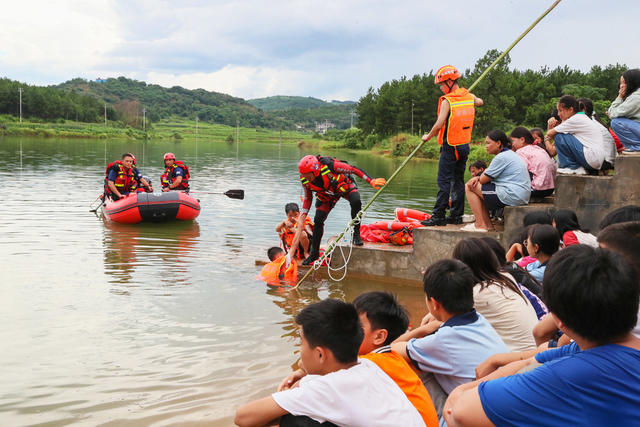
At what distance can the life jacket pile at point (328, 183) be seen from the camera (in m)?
7.56

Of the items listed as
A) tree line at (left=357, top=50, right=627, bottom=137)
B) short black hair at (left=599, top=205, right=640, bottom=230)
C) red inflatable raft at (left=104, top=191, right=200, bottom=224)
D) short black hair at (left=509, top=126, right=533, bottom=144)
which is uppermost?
tree line at (left=357, top=50, right=627, bottom=137)

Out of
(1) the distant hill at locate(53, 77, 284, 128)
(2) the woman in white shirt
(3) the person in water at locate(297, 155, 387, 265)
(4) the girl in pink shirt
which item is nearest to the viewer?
(2) the woman in white shirt

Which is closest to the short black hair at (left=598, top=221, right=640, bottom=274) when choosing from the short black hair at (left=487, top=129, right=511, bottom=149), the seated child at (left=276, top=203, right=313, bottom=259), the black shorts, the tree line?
the black shorts

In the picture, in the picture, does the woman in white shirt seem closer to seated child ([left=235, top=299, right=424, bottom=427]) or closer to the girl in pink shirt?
seated child ([left=235, top=299, right=424, bottom=427])

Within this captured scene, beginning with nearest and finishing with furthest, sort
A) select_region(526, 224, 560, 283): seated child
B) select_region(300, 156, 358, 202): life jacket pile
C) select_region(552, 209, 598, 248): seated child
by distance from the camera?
1. select_region(526, 224, 560, 283): seated child
2. select_region(552, 209, 598, 248): seated child
3. select_region(300, 156, 358, 202): life jacket pile

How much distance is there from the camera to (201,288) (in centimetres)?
748

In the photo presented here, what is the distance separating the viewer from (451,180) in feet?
25.3

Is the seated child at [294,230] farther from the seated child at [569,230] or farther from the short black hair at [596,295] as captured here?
the short black hair at [596,295]

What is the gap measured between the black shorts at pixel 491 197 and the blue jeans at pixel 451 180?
500 mm

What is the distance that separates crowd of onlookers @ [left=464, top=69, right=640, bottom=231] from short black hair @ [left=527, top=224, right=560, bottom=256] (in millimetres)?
2461

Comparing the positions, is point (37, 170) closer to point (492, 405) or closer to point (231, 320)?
point (231, 320)

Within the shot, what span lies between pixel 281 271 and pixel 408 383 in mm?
5339

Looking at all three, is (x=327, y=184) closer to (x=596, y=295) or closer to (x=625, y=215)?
(x=625, y=215)

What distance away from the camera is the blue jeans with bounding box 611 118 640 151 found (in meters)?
6.87
